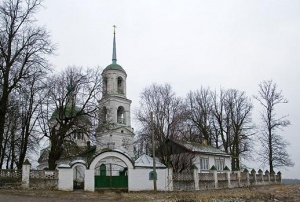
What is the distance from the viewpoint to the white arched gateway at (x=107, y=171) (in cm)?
2333

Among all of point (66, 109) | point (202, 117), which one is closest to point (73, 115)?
point (66, 109)

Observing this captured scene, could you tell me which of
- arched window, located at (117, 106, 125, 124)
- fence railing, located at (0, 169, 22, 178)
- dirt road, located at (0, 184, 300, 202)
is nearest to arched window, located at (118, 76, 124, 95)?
arched window, located at (117, 106, 125, 124)

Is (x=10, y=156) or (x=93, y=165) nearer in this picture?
(x=93, y=165)

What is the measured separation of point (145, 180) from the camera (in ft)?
81.0

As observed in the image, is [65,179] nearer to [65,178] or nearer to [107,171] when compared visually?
[65,178]

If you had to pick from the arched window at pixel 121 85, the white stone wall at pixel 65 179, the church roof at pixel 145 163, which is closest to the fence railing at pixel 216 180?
the church roof at pixel 145 163

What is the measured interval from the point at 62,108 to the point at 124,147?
9885 millimetres

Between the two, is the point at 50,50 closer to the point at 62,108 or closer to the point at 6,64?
the point at 6,64

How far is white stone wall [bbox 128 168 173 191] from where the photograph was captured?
24.2 m

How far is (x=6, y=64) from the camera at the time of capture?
22.4 meters

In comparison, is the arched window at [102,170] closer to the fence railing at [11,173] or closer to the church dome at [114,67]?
the fence railing at [11,173]

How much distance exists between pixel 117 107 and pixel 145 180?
45.6 ft

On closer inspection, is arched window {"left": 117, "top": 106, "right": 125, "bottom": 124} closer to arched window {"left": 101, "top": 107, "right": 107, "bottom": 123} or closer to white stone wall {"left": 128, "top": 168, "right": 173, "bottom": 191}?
arched window {"left": 101, "top": 107, "right": 107, "bottom": 123}

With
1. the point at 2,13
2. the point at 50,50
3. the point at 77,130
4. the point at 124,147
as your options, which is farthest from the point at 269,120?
the point at 2,13
